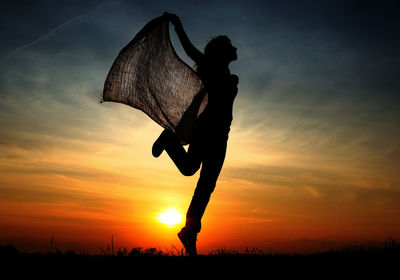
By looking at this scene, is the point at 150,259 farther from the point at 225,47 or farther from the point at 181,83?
the point at 181,83

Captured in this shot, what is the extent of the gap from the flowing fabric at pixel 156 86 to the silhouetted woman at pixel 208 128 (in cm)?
95

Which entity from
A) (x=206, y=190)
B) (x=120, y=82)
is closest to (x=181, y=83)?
(x=120, y=82)

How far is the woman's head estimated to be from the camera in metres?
5.76

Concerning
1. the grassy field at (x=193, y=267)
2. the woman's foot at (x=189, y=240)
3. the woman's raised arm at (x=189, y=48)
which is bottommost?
the grassy field at (x=193, y=267)

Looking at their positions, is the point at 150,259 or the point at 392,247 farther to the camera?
the point at 392,247

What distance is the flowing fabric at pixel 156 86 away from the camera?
6.80m

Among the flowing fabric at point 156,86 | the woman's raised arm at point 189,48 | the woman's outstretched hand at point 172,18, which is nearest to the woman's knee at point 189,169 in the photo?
the flowing fabric at point 156,86

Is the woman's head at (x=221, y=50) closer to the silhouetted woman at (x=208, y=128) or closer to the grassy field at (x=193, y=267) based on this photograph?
the silhouetted woman at (x=208, y=128)

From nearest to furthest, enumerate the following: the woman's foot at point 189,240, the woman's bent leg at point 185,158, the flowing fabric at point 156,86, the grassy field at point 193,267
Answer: the grassy field at point 193,267 → the woman's foot at point 189,240 → the woman's bent leg at point 185,158 → the flowing fabric at point 156,86

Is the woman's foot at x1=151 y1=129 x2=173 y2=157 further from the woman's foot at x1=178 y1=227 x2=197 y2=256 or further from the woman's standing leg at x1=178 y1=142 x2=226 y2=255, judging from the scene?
the woman's foot at x1=178 y1=227 x2=197 y2=256

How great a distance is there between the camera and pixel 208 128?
5723 millimetres

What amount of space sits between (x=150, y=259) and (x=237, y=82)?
301 cm

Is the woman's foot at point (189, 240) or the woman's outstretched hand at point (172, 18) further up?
the woman's outstretched hand at point (172, 18)

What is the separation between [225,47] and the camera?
5.79 metres
